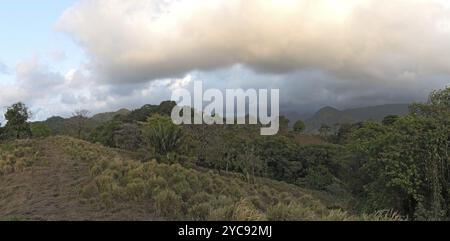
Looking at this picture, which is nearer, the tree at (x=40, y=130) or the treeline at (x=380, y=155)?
the treeline at (x=380, y=155)

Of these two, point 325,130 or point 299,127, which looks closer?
point 299,127

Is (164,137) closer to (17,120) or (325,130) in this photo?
(17,120)

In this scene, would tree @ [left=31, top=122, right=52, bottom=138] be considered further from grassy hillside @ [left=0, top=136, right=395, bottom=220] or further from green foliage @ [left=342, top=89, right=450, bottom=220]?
green foliage @ [left=342, top=89, right=450, bottom=220]

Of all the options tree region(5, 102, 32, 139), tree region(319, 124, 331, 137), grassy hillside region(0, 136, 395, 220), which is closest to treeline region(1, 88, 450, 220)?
tree region(5, 102, 32, 139)

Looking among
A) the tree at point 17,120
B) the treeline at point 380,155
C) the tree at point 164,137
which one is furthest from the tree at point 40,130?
the tree at point 164,137

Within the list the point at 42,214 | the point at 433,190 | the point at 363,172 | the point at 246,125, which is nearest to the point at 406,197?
the point at 433,190

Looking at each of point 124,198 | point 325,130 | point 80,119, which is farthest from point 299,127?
point 124,198

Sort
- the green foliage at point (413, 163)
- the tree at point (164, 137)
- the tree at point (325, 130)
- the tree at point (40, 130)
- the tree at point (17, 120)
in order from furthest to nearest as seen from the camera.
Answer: the tree at point (325, 130), the tree at point (40, 130), the tree at point (17, 120), the tree at point (164, 137), the green foliage at point (413, 163)

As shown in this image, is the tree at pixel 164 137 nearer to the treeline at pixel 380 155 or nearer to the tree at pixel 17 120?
the treeline at pixel 380 155
